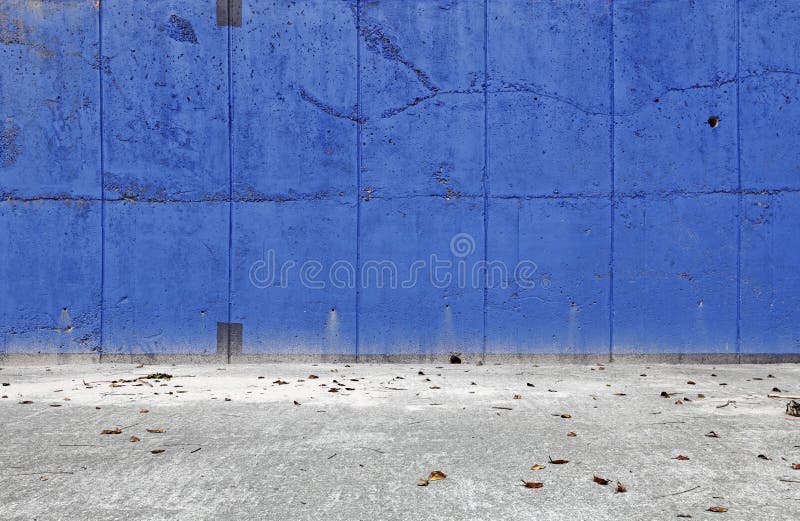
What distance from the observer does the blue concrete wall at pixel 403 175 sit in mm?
6523

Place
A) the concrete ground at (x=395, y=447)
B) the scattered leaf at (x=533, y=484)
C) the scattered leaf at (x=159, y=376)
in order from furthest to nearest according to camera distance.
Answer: the scattered leaf at (x=159, y=376), the scattered leaf at (x=533, y=484), the concrete ground at (x=395, y=447)

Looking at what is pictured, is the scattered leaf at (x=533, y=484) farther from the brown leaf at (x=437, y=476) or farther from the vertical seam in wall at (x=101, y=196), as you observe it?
the vertical seam in wall at (x=101, y=196)

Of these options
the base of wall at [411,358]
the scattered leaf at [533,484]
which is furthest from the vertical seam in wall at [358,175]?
the scattered leaf at [533,484]

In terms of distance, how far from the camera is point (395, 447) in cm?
354

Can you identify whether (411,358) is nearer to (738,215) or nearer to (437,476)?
(437,476)

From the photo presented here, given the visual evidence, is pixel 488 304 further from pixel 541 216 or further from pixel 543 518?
pixel 543 518

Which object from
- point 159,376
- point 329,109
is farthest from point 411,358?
point 329,109

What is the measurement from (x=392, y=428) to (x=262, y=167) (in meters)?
3.55

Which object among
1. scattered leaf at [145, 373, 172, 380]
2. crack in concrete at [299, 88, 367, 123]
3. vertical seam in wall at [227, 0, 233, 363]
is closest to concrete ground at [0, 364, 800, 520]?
scattered leaf at [145, 373, 172, 380]

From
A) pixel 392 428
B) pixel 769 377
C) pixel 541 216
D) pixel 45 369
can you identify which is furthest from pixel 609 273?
pixel 45 369

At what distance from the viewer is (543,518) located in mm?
2596

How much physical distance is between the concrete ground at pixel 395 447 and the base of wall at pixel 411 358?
74 cm

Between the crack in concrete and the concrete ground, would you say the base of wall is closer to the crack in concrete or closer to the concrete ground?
the concrete ground

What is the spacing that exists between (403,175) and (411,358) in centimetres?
188
